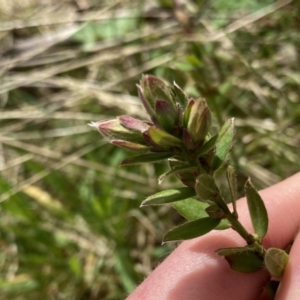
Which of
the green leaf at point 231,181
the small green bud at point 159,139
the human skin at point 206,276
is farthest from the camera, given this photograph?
the human skin at point 206,276

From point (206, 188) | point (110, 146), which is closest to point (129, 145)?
point (206, 188)

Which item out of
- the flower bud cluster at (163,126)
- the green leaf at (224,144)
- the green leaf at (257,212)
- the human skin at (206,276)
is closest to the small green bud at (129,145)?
the flower bud cluster at (163,126)

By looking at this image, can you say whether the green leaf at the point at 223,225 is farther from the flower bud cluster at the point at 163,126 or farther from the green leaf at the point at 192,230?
the flower bud cluster at the point at 163,126

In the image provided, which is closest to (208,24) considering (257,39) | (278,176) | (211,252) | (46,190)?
(257,39)

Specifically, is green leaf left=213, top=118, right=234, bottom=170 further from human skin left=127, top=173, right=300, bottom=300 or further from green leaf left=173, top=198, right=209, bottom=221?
human skin left=127, top=173, right=300, bottom=300

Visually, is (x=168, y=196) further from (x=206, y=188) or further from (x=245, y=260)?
(x=245, y=260)

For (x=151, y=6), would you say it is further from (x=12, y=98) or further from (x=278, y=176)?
(x=278, y=176)
